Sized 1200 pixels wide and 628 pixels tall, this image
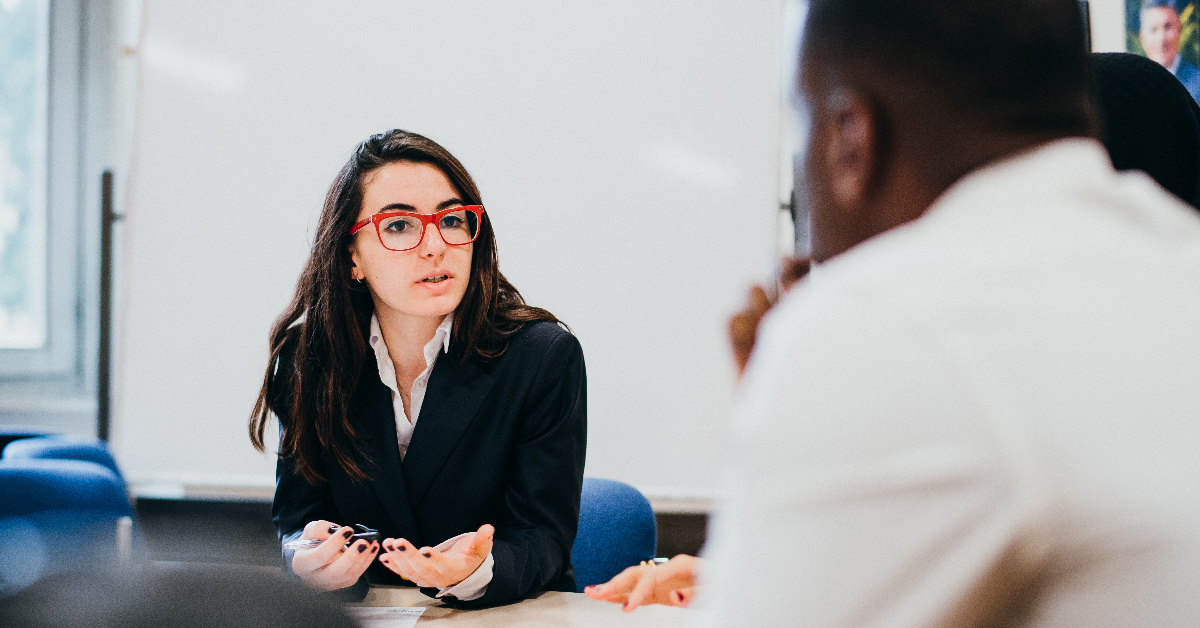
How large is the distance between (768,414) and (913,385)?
0.21ft

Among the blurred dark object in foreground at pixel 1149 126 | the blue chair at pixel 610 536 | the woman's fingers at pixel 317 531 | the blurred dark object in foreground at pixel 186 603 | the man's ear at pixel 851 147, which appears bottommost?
the blue chair at pixel 610 536

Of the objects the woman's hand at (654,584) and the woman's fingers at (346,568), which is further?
the woman's fingers at (346,568)

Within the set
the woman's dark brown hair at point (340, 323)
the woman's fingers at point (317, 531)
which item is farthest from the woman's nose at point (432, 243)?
the woman's fingers at point (317, 531)

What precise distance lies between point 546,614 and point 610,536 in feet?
1.66

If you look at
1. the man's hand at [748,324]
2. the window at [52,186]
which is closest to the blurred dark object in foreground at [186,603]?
the man's hand at [748,324]

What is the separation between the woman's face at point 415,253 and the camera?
1.56 m

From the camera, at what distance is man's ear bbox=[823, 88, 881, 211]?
501 millimetres

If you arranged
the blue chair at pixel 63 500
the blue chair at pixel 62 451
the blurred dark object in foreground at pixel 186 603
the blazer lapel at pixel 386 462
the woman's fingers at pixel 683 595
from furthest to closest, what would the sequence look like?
the blue chair at pixel 62 451 < the blue chair at pixel 63 500 < the blazer lapel at pixel 386 462 < the woman's fingers at pixel 683 595 < the blurred dark object in foreground at pixel 186 603

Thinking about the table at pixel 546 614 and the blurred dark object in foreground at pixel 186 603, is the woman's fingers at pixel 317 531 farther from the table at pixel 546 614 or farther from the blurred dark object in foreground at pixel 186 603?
the blurred dark object in foreground at pixel 186 603

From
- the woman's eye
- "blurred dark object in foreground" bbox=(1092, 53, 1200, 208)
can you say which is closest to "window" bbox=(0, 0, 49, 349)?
the woman's eye

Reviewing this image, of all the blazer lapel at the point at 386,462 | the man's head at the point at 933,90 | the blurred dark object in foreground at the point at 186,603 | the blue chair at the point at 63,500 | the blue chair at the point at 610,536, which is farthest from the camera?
the blue chair at the point at 63,500

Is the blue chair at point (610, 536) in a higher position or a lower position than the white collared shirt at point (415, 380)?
lower

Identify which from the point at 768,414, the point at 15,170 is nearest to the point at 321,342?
the point at 768,414

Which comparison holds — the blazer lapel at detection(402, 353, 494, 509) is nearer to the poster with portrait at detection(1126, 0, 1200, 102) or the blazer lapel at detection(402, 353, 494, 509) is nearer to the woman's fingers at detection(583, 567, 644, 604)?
the woman's fingers at detection(583, 567, 644, 604)
